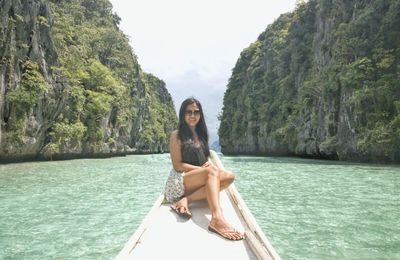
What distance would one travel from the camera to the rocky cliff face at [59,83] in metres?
23.1

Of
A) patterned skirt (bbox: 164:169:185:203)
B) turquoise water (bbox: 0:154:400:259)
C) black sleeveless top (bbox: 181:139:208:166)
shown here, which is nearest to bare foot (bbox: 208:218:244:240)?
patterned skirt (bbox: 164:169:185:203)

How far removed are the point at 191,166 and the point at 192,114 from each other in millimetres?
619

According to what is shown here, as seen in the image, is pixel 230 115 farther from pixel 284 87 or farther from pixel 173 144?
pixel 173 144

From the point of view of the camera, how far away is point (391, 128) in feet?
71.1

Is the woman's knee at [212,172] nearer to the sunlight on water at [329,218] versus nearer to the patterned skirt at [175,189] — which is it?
the patterned skirt at [175,189]

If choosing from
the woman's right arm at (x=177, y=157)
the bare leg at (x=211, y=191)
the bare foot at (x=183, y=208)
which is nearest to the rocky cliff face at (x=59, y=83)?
the woman's right arm at (x=177, y=157)

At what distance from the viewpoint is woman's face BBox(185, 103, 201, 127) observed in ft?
14.8

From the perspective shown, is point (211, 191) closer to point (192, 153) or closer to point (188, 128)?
point (192, 153)

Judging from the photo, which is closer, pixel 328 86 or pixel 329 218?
pixel 329 218

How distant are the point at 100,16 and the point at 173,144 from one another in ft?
188

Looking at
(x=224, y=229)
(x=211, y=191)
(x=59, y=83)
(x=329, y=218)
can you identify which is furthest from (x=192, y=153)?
(x=59, y=83)

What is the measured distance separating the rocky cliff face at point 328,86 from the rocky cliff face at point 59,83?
64.2 ft

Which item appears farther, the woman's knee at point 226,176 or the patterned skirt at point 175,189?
the patterned skirt at point 175,189

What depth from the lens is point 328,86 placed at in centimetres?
3006
